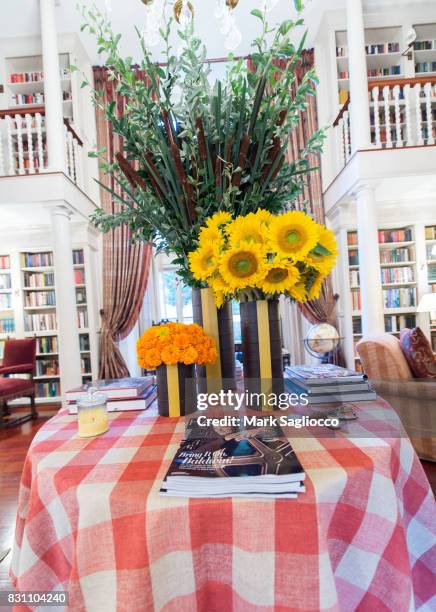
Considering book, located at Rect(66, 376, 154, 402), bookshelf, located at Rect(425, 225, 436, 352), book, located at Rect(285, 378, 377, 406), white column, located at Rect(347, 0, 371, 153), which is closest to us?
book, located at Rect(285, 378, 377, 406)

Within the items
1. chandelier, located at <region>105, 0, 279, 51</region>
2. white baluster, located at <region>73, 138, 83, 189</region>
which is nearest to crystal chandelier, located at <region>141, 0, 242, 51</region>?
chandelier, located at <region>105, 0, 279, 51</region>

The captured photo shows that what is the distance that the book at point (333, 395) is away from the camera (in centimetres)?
91

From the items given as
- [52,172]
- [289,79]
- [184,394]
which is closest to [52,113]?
[52,172]

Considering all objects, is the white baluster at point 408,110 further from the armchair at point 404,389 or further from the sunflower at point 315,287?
the sunflower at point 315,287

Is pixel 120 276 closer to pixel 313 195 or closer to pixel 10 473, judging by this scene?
pixel 10 473

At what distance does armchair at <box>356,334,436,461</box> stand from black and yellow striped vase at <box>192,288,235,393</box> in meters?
1.87

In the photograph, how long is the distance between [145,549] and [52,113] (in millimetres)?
4257

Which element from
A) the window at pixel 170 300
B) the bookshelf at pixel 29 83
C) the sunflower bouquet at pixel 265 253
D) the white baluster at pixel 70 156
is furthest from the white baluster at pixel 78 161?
the sunflower bouquet at pixel 265 253

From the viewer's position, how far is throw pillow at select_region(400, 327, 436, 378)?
2408mm

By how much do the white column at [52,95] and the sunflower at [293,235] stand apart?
11.8 ft

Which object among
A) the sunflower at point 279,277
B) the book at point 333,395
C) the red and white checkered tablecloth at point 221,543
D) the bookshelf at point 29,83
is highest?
the bookshelf at point 29,83

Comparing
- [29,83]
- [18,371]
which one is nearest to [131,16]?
[29,83]

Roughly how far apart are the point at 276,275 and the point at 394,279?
15.1ft

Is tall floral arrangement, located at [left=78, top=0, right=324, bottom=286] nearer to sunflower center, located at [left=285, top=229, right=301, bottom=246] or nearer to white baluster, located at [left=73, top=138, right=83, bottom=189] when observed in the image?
sunflower center, located at [left=285, top=229, right=301, bottom=246]
